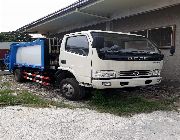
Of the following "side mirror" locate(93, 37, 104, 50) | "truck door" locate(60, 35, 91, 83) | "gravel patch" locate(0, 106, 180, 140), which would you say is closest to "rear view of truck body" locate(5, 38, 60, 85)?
"truck door" locate(60, 35, 91, 83)

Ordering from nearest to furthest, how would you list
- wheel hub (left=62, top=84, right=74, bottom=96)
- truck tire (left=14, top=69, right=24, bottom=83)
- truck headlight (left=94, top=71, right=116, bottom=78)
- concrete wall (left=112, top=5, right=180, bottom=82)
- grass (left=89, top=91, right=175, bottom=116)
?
grass (left=89, top=91, right=175, bottom=116)
truck headlight (left=94, top=71, right=116, bottom=78)
wheel hub (left=62, top=84, right=74, bottom=96)
concrete wall (left=112, top=5, right=180, bottom=82)
truck tire (left=14, top=69, right=24, bottom=83)

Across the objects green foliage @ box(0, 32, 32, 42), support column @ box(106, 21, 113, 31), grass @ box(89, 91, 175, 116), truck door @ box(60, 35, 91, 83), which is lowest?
grass @ box(89, 91, 175, 116)

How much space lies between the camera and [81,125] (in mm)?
6273

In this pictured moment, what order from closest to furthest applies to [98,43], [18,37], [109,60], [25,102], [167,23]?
[109,60]
[98,43]
[25,102]
[167,23]
[18,37]

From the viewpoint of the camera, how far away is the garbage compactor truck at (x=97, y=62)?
7.99m

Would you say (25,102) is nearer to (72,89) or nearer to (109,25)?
(72,89)

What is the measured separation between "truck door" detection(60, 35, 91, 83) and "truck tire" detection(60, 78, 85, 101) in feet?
0.92

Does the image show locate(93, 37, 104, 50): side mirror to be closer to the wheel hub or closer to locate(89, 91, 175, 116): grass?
locate(89, 91, 175, 116): grass

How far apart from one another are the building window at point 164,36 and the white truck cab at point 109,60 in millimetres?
2447

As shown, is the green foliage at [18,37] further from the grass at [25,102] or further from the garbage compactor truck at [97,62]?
the grass at [25,102]

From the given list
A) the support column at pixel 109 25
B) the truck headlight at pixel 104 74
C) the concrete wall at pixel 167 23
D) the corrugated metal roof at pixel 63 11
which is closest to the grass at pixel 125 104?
the truck headlight at pixel 104 74

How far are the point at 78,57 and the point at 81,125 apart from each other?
279 cm

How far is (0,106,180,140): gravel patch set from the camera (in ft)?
18.3

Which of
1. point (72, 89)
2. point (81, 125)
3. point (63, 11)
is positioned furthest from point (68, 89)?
point (63, 11)
